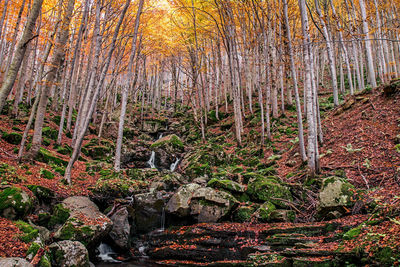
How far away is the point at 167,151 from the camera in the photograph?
1488 cm

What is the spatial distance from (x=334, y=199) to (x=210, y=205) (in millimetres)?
3499

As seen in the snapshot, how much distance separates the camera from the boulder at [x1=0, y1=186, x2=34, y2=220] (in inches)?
176

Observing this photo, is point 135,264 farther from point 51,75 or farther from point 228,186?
point 51,75

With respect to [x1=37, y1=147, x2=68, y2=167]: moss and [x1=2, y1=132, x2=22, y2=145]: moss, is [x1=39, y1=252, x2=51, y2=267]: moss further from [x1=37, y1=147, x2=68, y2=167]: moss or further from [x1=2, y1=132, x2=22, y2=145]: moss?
[x1=2, y1=132, x2=22, y2=145]: moss

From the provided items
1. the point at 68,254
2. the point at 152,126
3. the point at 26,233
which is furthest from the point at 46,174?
the point at 152,126

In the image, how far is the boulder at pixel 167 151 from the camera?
1448 centimetres

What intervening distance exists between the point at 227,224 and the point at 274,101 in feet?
33.1

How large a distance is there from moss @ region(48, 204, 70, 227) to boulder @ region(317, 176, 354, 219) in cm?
667

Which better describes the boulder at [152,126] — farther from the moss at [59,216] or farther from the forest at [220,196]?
the moss at [59,216]

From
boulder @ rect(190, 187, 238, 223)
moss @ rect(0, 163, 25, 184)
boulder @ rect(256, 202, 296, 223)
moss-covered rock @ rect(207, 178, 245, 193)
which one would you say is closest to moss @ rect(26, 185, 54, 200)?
moss @ rect(0, 163, 25, 184)

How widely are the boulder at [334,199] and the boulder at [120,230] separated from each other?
535 centimetres

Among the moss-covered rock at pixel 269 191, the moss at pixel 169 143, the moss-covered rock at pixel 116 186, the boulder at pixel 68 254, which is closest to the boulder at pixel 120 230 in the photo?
the boulder at pixel 68 254

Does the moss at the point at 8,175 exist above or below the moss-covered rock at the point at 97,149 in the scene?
below

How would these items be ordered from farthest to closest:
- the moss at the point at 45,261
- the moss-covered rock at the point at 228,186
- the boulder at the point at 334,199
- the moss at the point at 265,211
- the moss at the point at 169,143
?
the moss at the point at 169,143 < the moss-covered rock at the point at 228,186 < the moss at the point at 265,211 < the boulder at the point at 334,199 < the moss at the point at 45,261
